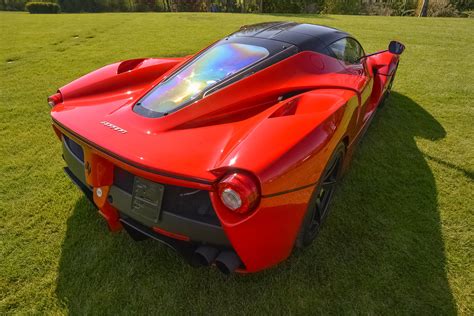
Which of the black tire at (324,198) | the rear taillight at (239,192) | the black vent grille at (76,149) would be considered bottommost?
the black tire at (324,198)

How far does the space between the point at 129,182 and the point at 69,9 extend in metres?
31.0

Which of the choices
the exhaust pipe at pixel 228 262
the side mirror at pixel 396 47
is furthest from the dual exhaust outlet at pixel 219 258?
the side mirror at pixel 396 47

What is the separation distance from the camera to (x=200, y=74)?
2.45 meters

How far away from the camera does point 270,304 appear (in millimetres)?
1922

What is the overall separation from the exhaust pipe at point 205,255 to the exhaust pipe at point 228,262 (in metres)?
0.03

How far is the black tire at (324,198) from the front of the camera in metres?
1.99

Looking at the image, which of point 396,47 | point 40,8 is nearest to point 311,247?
point 396,47

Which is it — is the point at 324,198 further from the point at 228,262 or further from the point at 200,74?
the point at 200,74

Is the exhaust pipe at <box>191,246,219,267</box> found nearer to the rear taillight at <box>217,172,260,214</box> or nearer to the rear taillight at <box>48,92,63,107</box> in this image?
the rear taillight at <box>217,172,260,214</box>

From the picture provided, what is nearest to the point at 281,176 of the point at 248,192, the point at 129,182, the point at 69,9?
the point at 248,192

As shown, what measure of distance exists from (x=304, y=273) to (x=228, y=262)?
738mm

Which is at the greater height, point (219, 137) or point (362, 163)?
point (219, 137)

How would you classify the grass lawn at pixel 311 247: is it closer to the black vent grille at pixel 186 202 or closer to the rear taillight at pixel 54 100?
the black vent grille at pixel 186 202

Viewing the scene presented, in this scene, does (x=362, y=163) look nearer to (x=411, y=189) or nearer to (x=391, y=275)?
(x=411, y=189)
